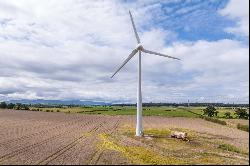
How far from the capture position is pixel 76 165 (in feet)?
Result: 113

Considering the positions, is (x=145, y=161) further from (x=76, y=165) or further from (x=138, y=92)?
(x=138, y=92)

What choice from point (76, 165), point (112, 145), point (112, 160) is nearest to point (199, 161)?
point (112, 160)

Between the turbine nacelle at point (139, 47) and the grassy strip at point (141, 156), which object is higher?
the turbine nacelle at point (139, 47)

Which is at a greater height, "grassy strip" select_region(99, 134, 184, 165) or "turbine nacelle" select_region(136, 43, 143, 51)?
"turbine nacelle" select_region(136, 43, 143, 51)

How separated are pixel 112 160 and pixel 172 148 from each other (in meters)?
12.3

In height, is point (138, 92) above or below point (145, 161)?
above

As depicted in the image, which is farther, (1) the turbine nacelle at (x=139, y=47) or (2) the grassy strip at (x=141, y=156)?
(1) the turbine nacelle at (x=139, y=47)

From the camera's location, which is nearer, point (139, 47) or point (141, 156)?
point (141, 156)

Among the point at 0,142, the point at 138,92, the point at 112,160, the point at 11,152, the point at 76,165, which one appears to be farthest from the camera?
the point at 138,92

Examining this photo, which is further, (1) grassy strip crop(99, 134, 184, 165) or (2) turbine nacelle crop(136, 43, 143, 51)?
(2) turbine nacelle crop(136, 43, 143, 51)

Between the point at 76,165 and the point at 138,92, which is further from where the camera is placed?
the point at 138,92

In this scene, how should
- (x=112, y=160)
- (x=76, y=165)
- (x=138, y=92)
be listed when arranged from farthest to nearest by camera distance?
1. (x=138, y=92)
2. (x=112, y=160)
3. (x=76, y=165)

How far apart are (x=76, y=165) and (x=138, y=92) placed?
27.7m

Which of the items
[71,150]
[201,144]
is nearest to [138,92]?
[201,144]
